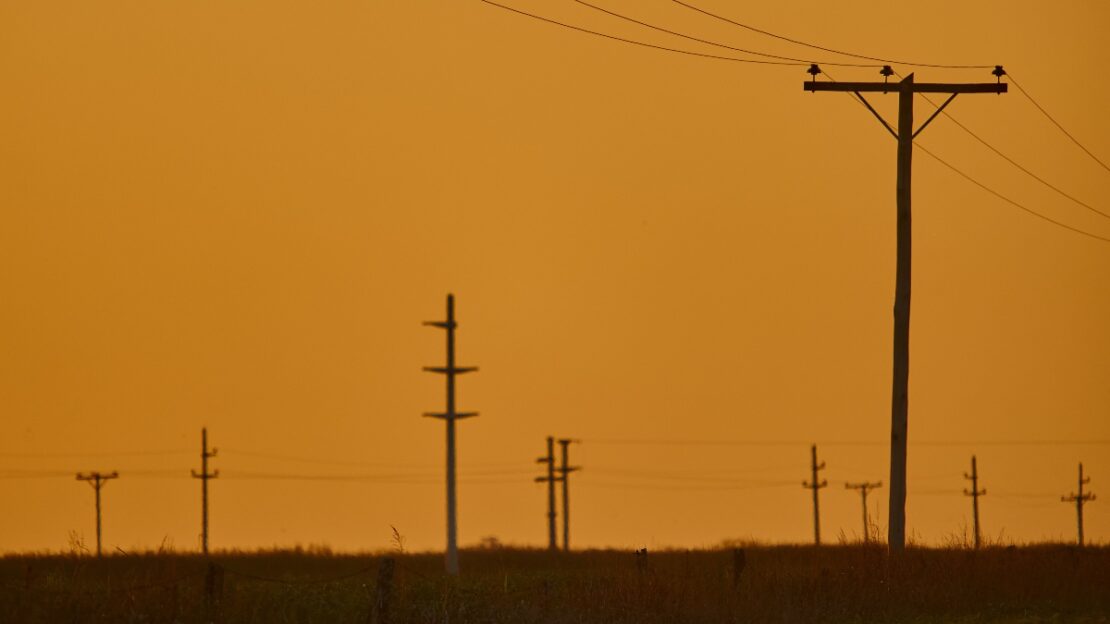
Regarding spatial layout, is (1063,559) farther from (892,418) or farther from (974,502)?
(974,502)

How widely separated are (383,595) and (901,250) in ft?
47.2

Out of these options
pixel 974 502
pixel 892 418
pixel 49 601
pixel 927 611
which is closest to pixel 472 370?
pixel 892 418

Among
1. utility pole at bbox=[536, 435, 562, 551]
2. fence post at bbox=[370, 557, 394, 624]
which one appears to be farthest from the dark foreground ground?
utility pole at bbox=[536, 435, 562, 551]

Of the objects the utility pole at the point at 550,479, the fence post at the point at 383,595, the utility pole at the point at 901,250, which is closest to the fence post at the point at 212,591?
the fence post at the point at 383,595

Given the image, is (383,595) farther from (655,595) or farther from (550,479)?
(550,479)

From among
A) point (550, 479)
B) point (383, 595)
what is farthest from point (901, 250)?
point (550, 479)

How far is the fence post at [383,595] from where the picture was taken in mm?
27000

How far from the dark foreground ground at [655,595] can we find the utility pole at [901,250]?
118cm

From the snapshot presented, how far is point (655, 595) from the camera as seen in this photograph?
29.9 meters

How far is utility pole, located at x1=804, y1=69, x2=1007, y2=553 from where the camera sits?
1459 inches

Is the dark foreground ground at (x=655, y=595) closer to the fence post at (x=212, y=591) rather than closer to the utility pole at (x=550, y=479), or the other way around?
the fence post at (x=212, y=591)

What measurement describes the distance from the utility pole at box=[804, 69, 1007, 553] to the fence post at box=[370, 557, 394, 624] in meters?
12.3

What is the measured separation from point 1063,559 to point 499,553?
35.0 meters

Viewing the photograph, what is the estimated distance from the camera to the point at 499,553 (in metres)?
71.4
